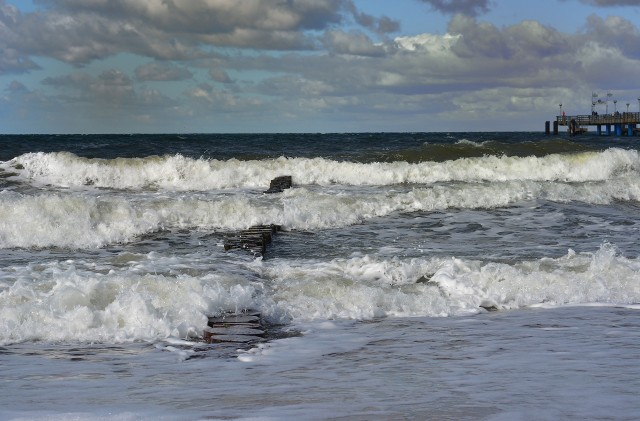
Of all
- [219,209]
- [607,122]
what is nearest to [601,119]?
[607,122]

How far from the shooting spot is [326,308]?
342 inches

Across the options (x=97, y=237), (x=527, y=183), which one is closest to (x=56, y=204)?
(x=97, y=237)

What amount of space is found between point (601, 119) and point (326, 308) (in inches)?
2804

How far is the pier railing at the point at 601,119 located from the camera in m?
68.7

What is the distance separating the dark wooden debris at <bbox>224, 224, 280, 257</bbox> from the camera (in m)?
12.5

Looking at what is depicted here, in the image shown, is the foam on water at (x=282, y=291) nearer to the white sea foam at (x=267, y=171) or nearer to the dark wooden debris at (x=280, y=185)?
the dark wooden debris at (x=280, y=185)

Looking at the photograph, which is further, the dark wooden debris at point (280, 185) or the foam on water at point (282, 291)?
the dark wooden debris at point (280, 185)

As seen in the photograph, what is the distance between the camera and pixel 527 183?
20906mm

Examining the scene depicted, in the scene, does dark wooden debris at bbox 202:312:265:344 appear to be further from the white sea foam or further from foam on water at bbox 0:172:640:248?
the white sea foam

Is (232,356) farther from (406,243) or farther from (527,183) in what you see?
(527,183)

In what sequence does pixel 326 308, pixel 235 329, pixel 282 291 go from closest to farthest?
1. pixel 235 329
2. pixel 326 308
3. pixel 282 291

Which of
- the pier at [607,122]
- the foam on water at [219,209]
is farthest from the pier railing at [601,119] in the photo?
the foam on water at [219,209]

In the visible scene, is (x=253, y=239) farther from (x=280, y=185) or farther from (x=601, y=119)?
(x=601, y=119)

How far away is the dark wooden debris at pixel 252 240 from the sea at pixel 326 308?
0.75 feet
